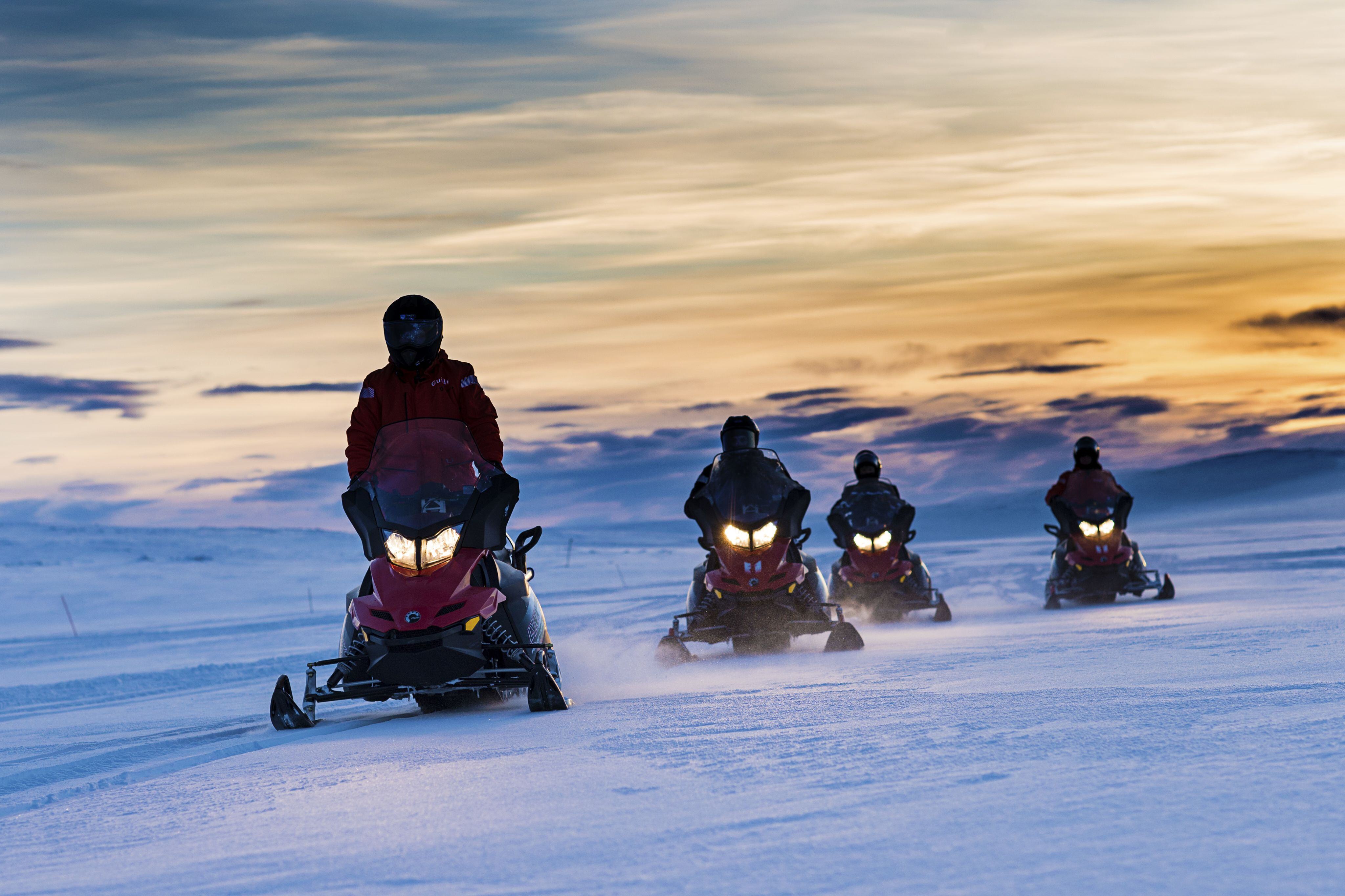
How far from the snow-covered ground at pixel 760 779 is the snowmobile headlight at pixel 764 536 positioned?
3.49ft

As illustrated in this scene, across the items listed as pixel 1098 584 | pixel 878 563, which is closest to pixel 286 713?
pixel 878 563

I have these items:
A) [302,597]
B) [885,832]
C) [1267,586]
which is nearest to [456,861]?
[885,832]

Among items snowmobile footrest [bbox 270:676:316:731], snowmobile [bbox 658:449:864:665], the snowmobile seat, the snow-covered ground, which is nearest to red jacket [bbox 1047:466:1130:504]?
the snow-covered ground

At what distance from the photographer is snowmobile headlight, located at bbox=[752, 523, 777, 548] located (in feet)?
41.2

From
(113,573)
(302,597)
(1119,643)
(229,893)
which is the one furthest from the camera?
(113,573)

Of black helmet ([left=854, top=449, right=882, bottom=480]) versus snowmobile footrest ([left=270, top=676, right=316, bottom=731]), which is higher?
black helmet ([left=854, top=449, right=882, bottom=480])

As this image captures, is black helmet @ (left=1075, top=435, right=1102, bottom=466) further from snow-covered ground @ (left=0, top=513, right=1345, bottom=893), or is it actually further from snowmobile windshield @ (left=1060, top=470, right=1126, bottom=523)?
snow-covered ground @ (left=0, top=513, right=1345, bottom=893)

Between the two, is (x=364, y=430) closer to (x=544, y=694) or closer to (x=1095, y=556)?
(x=544, y=694)

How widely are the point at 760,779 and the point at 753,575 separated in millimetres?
7340

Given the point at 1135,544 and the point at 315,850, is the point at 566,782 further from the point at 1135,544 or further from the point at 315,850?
the point at 1135,544

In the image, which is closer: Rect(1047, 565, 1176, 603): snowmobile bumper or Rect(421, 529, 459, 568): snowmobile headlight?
Rect(421, 529, 459, 568): snowmobile headlight

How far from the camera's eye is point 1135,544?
19938 mm

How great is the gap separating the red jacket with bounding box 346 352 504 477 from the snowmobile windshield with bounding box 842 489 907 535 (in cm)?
1072

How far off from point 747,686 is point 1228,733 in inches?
149
